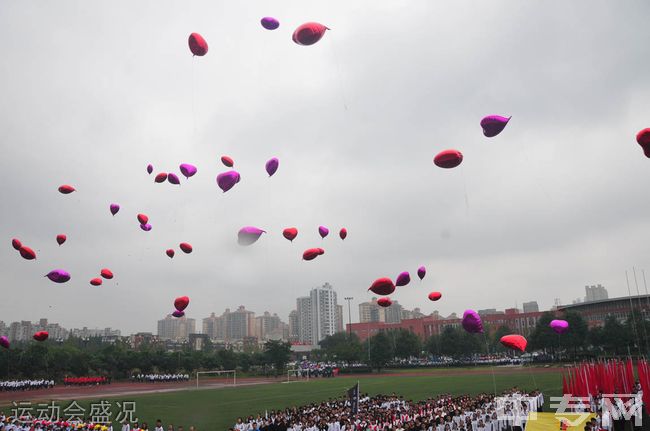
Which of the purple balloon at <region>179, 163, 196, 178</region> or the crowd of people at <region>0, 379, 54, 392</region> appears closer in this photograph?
the purple balloon at <region>179, 163, 196, 178</region>

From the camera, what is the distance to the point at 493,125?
33.4 ft

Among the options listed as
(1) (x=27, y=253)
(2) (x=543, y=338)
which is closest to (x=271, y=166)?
(1) (x=27, y=253)

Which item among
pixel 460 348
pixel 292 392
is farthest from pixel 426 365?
pixel 292 392

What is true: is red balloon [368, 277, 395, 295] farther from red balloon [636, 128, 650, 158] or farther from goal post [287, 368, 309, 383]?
Answer: goal post [287, 368, 309, 383]

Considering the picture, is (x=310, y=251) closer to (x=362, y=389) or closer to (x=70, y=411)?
(x=70, y=411)

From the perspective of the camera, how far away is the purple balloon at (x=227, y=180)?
12562mm

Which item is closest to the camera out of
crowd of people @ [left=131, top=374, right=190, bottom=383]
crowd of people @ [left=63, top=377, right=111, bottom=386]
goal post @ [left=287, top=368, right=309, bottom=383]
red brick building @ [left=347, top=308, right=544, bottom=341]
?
crowd of people @ [left=63, top=377, right=111, bottom=386]

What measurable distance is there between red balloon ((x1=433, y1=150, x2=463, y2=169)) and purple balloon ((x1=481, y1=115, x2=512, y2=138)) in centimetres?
91

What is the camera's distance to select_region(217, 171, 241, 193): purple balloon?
41.2 ft

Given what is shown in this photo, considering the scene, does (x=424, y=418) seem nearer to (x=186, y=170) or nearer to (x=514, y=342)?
(x=514, y=342)

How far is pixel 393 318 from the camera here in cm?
17388

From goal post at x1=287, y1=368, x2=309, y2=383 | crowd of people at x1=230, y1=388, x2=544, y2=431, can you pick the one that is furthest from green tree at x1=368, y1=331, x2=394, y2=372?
crowd of people at x1=230, y1=388, x2=544, y2=431

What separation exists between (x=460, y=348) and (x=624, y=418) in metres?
42.2

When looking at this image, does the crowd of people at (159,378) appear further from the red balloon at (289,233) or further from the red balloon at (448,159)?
the red balloon at (448,159)
